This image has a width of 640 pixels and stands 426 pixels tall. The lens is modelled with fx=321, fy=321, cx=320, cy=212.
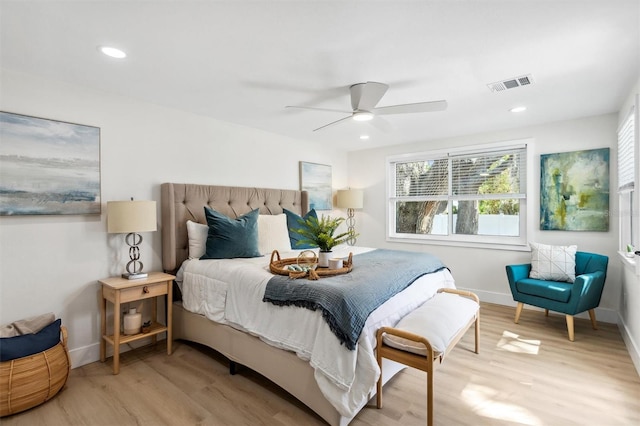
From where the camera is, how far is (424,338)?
6.20ft

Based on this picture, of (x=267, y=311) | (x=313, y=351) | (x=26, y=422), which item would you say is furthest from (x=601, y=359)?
→ (x=26, y=422)

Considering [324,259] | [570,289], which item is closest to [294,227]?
[324,259]

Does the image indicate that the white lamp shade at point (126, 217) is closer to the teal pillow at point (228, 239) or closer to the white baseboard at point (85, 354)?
the teal pillow at point (228, 239)

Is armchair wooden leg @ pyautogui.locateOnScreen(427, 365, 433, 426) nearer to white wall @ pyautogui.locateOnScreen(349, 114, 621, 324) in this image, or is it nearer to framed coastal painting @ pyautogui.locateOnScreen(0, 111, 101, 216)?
framed coastal painting @ pyautogui.locateOnScreen(0, 111, 101, 216)

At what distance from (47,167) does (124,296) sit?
118 cm

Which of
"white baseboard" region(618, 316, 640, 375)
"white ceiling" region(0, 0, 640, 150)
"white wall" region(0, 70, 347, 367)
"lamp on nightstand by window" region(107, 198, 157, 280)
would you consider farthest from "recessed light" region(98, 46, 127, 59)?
"white baseboard" region(618, 316, 640, 375)

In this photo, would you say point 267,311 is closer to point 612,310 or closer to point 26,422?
point 26,422

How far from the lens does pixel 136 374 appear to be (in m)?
2.55

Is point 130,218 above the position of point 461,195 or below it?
below

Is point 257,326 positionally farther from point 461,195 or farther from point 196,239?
point 461,195

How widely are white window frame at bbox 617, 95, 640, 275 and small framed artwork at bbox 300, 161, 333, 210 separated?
356 centimetres

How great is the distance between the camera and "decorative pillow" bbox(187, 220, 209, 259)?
3.16 metres

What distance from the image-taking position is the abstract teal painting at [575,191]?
11.8ft

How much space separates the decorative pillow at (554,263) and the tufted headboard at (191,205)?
10.2 ft
